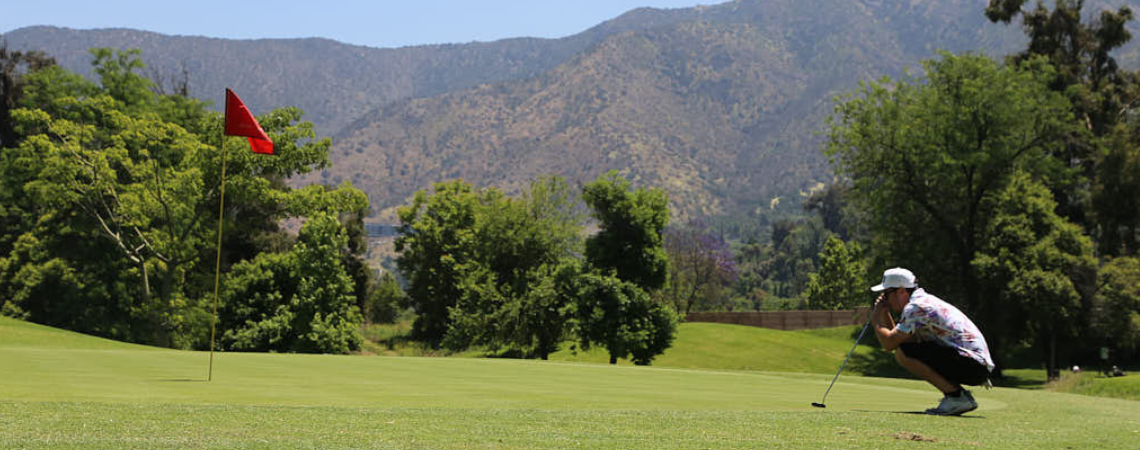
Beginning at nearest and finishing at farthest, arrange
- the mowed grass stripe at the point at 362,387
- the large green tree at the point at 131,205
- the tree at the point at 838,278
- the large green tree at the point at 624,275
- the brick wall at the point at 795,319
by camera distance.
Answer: the mowed grass stripe at the point at 362,387 → the large green tree at the point at 624,275 → the large green tree at the point at 131,205 → the brick wall at the point at 795,319 → the tree at the point at 838,278

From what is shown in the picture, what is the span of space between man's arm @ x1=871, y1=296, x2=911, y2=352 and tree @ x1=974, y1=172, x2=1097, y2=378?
3770 cm

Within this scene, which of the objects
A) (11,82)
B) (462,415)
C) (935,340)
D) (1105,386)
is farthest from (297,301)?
(935,340)

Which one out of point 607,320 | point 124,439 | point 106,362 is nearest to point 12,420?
point 124,439

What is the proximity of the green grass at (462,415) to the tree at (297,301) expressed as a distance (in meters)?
29.1

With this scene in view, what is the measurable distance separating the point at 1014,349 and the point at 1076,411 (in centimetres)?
5218

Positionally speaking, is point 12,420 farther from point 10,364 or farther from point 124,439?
point 10,364

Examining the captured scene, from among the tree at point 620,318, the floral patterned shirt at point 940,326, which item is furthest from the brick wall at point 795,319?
the floral patterned shirt at point 940,326

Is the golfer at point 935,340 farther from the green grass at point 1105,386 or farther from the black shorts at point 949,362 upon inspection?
the green grass at point 1105,386

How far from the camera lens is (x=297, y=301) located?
4969 centimetres

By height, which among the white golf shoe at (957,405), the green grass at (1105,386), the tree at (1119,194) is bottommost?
the green grass at (1105,386)

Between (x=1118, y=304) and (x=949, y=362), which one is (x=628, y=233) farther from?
(x=949, y=362)

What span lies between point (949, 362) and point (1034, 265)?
39211 mm

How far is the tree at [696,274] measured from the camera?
96.8 metres

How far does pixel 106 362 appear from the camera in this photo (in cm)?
2067
